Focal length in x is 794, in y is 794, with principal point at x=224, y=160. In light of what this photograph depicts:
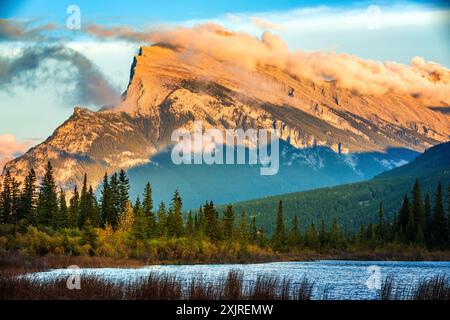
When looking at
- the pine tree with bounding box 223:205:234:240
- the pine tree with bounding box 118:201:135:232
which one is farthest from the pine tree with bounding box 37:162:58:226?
the pine tree with bounding box 223:205:234:240

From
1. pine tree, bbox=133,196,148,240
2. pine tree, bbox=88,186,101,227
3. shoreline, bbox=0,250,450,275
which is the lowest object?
shoreline, bbox=0,250,450,275

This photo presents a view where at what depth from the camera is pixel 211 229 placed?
Result: 17412cm

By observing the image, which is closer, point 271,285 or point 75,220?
point 271,285

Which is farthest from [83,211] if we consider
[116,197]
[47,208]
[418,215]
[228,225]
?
[418,215]

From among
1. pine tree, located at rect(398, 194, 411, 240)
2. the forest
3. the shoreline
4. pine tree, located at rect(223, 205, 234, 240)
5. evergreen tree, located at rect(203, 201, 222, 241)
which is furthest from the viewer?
pine tree, located at rect(398, 194, 411, 240)

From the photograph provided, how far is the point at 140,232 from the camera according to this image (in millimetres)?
154000

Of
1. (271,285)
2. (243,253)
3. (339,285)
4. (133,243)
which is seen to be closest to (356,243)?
(243,253)

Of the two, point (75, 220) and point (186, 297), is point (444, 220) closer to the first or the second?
point (75, 220)

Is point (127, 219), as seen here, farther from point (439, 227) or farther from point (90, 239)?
point (439, 227)

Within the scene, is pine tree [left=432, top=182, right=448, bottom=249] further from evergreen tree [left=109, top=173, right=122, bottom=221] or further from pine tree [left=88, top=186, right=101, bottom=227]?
pine tree [left=88, top=186, right=101, bottom=227]

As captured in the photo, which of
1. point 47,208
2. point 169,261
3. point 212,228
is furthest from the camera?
point 212,228

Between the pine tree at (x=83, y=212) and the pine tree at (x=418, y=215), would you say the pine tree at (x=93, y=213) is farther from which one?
the pine tree at (x=418, y=215)

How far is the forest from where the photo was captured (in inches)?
5192
